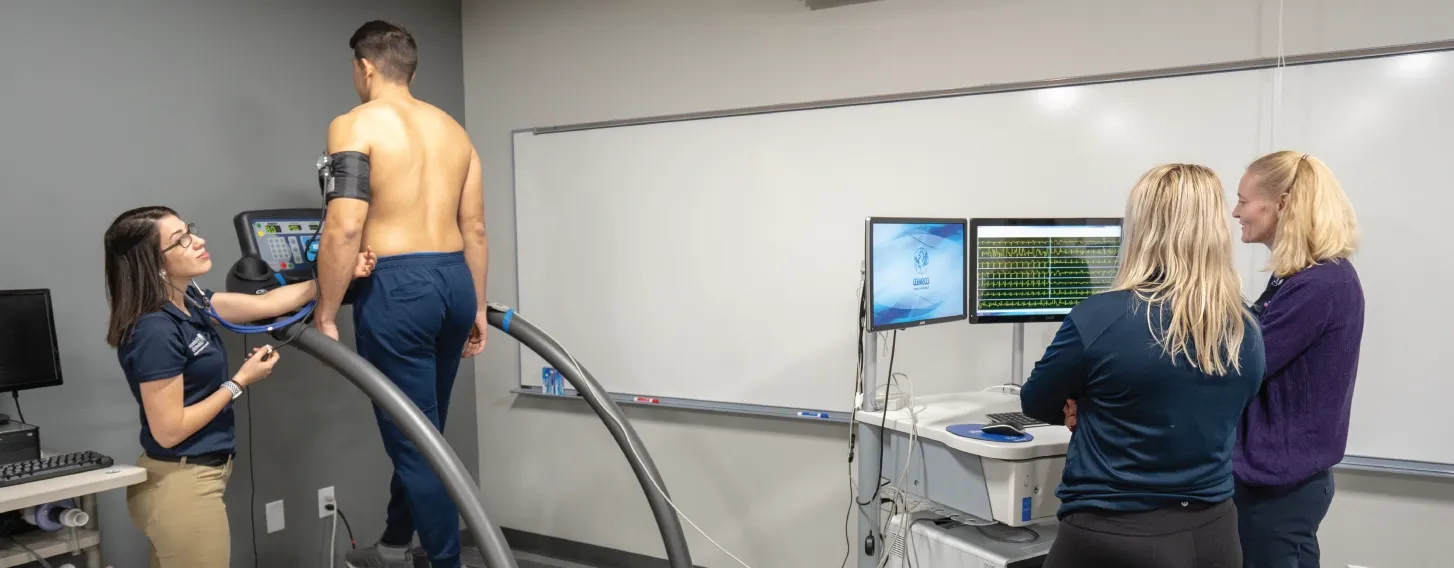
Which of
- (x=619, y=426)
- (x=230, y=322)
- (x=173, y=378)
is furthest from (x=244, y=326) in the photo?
(x=619, y=426)

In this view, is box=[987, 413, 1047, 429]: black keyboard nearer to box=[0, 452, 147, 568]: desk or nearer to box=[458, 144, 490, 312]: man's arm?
box=[458, 144, 490, 312]: man's arm

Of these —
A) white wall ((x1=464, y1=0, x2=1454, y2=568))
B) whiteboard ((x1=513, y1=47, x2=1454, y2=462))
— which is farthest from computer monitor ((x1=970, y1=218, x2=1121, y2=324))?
white wall ((x1=464, y1=0, x2=1454, y2=568))

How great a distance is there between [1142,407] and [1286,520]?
1.94ft

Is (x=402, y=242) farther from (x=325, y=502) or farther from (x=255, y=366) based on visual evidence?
(x=325, y=502)

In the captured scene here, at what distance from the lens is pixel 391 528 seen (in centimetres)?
275

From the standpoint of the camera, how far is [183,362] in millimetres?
2094

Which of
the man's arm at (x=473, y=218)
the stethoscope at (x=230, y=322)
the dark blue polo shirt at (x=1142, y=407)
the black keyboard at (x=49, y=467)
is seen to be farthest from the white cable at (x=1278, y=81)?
the black keyboard at (x=49, y=467)

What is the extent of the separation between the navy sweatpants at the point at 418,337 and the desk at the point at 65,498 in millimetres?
598

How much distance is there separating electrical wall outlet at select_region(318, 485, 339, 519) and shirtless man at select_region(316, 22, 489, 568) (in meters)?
1.06

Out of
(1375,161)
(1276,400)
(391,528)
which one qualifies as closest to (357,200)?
(391,528)

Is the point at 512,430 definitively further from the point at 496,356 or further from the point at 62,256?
the point at 62,256

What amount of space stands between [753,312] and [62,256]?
7.16ft

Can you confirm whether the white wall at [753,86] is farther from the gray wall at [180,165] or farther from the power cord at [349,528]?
the power cord at [349,528]

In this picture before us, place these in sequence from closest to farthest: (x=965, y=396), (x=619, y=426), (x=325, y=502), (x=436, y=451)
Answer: (x=436, y=451) < (x=965, y=396) < (x=619, y=426) < (x=325, y=502)
